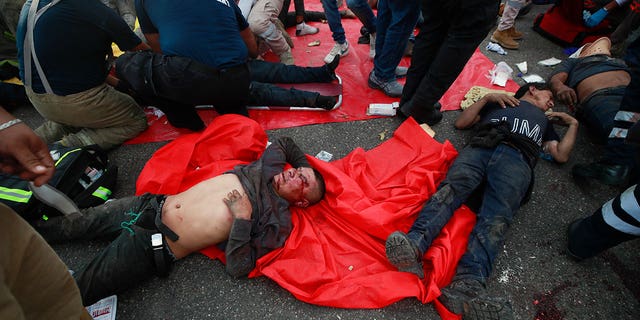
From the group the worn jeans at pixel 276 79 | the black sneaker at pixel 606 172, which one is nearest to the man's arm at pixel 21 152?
the worn jeans at pixel 276 79

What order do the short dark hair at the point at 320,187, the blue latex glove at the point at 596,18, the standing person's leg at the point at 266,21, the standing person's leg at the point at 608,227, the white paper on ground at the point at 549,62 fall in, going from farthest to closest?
the white paper on ground at the point at 549,62 → the blue latex glove at the point at 596,18 → the standing person's leg at the point at 266,21 → the short dark hair at the point at 320,187 → the standing person's leg at the point at 608,227

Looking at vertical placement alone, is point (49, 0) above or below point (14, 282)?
above

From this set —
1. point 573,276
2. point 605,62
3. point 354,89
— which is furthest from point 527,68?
point 573,276

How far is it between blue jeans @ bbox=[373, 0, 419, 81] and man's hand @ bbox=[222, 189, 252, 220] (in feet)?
7.32

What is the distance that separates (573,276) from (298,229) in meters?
1.89

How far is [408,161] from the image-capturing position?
105 inches

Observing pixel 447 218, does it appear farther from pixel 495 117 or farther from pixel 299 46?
pixel 299 46

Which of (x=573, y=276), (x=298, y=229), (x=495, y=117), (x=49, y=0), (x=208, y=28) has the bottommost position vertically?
(x=573, y=276)

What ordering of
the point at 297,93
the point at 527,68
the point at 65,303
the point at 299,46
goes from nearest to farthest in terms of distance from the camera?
the point at 65,303
the point at 297,93
the point at 527,68
the point at 299,46

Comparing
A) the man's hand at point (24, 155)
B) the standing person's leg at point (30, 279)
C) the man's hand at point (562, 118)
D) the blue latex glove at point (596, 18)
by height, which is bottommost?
the man's hand at point (562, 118)

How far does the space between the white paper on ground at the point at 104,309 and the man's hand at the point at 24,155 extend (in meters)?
1.16

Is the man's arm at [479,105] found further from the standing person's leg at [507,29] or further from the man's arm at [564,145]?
the standing person's leg at [507,29]

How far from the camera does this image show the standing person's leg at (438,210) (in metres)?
1.89

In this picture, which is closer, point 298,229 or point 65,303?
point 65,303
